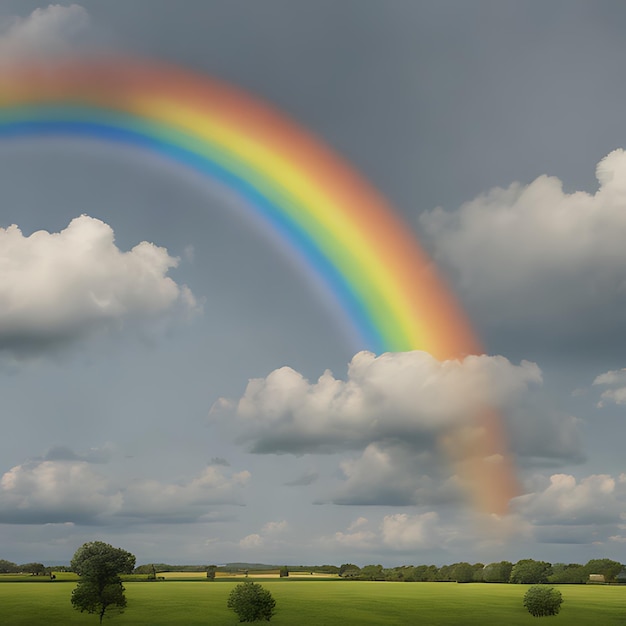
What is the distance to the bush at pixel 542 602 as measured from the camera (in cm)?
13200

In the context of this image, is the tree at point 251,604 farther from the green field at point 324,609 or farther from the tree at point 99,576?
the tree at point 99,576

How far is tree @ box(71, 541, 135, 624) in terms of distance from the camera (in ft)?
380

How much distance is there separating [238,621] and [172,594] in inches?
1794

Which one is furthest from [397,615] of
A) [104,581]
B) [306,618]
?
[104,581]

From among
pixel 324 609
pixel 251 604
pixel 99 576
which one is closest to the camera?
pixel 251 604

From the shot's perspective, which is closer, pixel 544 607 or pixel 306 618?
pixel 306 618

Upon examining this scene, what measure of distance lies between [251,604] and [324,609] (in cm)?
2106

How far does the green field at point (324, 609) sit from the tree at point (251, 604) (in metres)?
1.79

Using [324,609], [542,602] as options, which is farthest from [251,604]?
[542,602]

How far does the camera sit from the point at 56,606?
416 ft

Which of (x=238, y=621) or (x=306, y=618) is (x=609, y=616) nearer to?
(x=306, y=618)

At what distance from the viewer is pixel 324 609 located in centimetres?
13025

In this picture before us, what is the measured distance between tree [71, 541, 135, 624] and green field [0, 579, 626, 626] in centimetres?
270

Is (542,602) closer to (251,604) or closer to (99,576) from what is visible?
(251,604)
